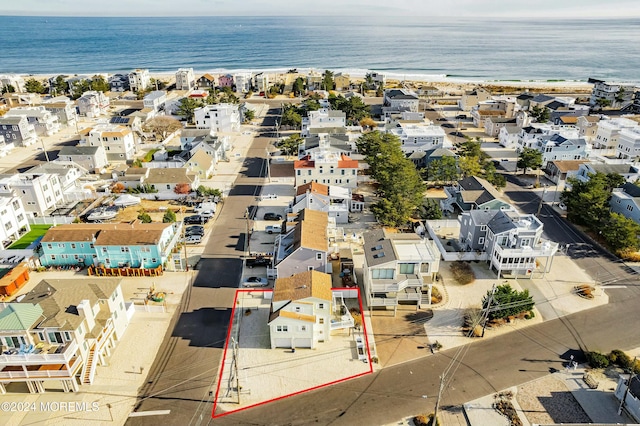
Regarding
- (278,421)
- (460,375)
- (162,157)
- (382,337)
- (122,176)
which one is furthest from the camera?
(162,157)

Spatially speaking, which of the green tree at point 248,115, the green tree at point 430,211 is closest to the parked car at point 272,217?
the green tree at point 430,211

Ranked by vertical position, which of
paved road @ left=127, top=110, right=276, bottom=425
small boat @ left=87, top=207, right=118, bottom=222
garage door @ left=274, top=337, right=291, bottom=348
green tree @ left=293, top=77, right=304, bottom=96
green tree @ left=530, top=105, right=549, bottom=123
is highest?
green tree @ left=293, top=77, right=304, bottom=96

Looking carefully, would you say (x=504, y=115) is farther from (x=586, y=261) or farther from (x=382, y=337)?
(x=382, y=337)

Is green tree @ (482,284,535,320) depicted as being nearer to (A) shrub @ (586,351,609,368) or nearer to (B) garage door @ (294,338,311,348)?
(A) shrub @ (586,351,609,368)

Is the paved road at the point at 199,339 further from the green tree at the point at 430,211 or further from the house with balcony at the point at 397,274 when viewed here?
the green tree at the point at 430,211

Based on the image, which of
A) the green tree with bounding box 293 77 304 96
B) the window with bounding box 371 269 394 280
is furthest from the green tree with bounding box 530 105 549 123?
the window with bounding box 371 269 394 280

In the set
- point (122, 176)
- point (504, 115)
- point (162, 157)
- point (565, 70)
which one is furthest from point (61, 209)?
point (565, 70)

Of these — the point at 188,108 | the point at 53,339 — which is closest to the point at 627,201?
the point at 53,339
